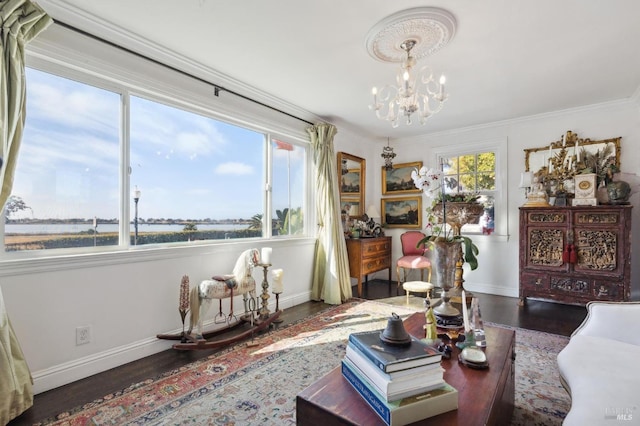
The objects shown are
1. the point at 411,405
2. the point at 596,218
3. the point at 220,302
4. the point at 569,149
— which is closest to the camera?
the point at 411,405

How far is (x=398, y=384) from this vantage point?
104 cm

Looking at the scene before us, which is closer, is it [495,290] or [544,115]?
[544,115]

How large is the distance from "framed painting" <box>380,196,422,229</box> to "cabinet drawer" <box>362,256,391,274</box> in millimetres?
673

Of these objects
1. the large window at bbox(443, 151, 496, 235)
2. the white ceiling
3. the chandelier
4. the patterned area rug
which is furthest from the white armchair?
the large window at bbox(443, 151, 496, 235)

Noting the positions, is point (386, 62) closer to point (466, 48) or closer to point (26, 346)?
point (466, 48)

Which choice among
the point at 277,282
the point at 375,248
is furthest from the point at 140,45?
the point at 375,248

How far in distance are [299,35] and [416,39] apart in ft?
2.88

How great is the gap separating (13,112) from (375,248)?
13.5 ft

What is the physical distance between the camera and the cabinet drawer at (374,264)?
450 cm

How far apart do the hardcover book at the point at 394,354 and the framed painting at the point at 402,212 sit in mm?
4127

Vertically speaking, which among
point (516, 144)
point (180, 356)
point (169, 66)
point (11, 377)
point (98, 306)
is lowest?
point (180, 356)

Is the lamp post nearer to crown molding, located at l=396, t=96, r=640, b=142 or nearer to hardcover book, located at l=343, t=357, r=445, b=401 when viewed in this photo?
hardcover book, located at l=343, t=357, r=445, b=401

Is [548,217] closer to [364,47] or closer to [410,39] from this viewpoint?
[410,39]

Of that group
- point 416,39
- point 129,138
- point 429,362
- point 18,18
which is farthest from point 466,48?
point 18,18
